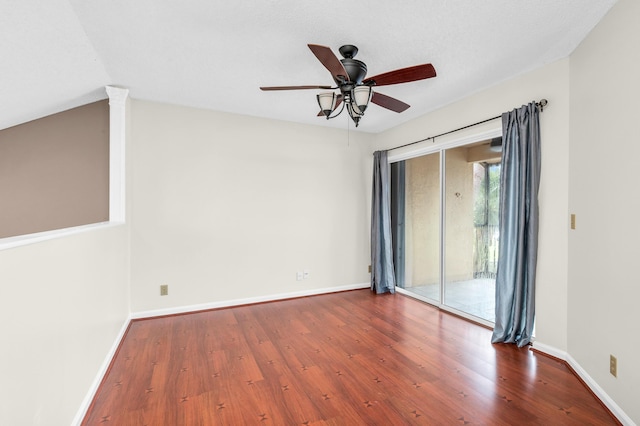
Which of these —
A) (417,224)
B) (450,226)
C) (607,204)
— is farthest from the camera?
(417,224)

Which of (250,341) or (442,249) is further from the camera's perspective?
(442,249)

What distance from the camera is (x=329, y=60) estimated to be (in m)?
1.89

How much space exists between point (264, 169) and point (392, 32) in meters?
2.48

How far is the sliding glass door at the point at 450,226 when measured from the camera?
137 inches

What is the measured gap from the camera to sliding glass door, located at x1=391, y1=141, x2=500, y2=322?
3.47 meters

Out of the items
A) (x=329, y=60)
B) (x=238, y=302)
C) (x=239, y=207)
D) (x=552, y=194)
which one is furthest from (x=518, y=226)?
(x=238, y=302)

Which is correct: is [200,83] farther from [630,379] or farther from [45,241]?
[630,379]

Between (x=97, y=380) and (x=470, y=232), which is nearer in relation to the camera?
(x=97, y=380)

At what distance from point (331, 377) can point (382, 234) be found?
2.72 meters

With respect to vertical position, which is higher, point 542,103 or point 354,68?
point 354,68

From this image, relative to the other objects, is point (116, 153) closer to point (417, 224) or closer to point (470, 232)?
point (417, 224)

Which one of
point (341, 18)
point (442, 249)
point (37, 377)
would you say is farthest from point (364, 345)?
point (341, 18)

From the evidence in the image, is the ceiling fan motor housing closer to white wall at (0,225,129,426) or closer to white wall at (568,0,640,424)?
white wall at (568,0,640,424)

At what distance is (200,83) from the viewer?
3.07 m
